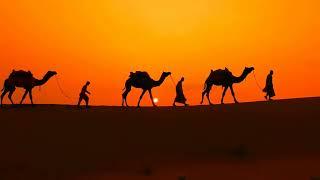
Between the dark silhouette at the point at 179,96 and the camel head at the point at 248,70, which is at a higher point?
the camel head at the point at 248,70

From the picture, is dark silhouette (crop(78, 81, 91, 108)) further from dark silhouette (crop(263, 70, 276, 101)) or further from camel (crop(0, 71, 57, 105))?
dark silhouette (crop(263, 70, 276, 101))

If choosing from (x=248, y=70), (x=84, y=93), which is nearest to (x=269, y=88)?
(x=248, y=70)

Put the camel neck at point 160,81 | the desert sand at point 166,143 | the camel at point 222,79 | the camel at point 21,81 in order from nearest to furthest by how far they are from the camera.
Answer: the desert sand at point 166,143
the camel at point 21,81
the camel at point 222,79
the camel neck at point 160,81

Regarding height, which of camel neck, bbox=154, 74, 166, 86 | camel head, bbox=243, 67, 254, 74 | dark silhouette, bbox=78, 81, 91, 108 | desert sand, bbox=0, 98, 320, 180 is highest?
camel head, bbox=243, 67, 254, 74

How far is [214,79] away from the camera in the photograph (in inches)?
1048

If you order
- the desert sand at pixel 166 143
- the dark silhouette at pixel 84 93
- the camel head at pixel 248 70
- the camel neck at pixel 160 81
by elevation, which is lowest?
the desert sand at pixel 166 143

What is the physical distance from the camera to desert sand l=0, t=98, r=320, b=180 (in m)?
16.8

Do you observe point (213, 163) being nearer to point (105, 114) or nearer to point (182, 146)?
point (182, 146)

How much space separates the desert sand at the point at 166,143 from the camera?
659 inches

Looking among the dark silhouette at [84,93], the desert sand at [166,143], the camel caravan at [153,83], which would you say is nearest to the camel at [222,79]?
the camel caravan at [153,83]

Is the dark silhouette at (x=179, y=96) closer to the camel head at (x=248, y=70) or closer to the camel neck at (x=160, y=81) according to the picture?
the camel neck at (x=160, y=81)

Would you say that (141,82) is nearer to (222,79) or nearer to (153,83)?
(153,83)

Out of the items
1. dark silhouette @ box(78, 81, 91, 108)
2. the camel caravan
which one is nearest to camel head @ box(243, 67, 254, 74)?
the camel caravan

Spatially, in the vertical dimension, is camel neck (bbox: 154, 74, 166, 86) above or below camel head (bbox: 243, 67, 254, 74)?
below
